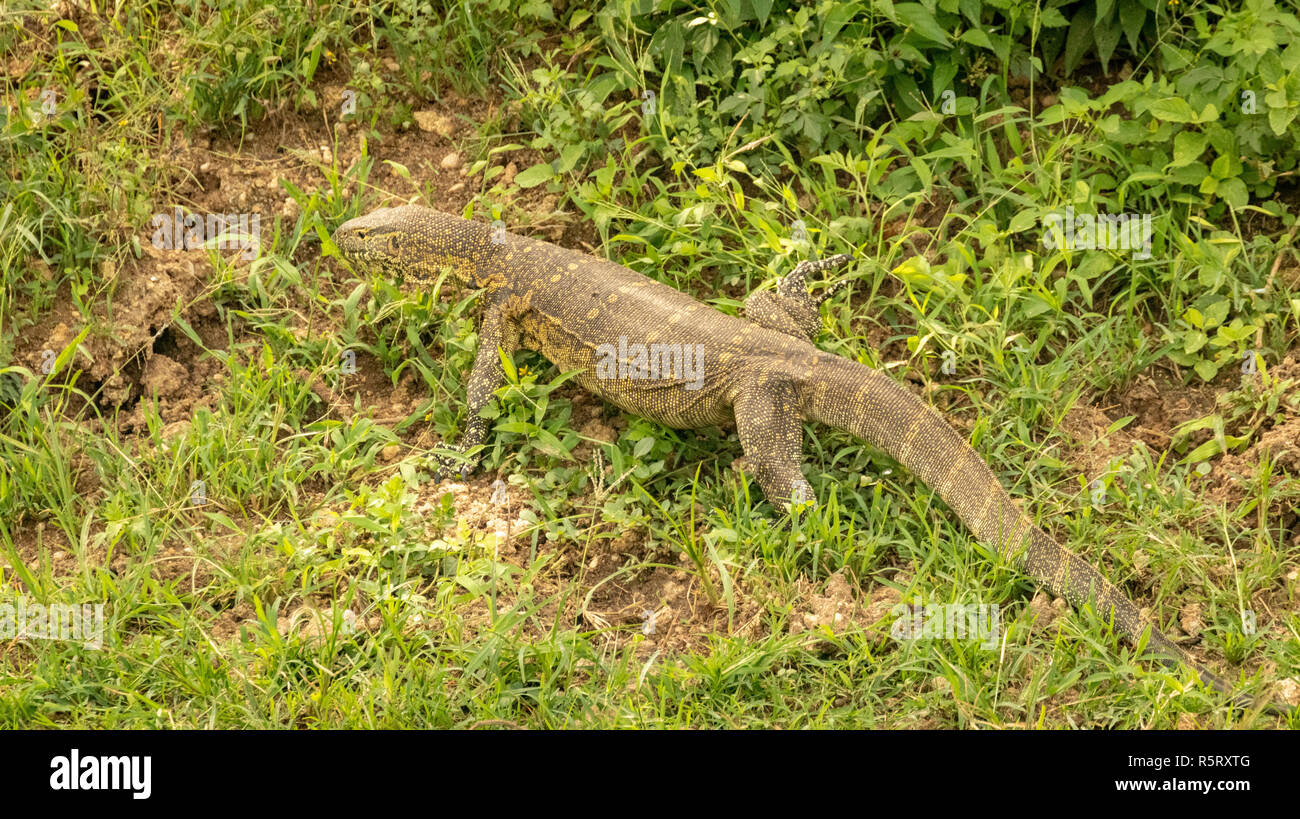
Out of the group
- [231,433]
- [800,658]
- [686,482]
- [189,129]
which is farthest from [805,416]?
[189,129]

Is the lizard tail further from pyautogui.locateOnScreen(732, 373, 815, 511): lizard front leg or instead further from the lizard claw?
the lizard claw

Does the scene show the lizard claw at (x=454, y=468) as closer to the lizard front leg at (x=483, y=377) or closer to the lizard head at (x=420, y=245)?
the lizard front leg at (x=483, y=377)

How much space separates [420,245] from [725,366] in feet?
6.07

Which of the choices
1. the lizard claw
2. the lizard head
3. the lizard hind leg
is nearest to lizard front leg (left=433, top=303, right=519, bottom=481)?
the lizard claw

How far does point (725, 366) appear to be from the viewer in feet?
19.3

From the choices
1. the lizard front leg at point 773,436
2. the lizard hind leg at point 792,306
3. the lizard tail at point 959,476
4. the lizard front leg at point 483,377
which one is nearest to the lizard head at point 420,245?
the lizard front leg at point 483,377

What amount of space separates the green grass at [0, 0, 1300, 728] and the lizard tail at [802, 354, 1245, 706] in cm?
13

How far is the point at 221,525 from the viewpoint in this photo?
575 centimetres

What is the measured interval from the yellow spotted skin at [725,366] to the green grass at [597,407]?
5.8 inches

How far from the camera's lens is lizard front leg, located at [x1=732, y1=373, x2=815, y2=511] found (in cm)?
566

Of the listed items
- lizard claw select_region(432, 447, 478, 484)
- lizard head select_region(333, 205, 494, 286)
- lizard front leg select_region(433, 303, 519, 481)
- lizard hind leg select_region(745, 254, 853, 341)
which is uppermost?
lizard head select_region(333, 205, 494, 286)

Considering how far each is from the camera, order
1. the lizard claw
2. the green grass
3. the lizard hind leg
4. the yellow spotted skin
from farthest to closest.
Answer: the lizard hind leg < the lizard claw < the yellow spotted skin < the green grass

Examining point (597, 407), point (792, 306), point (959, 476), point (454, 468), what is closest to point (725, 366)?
point (792, 306)

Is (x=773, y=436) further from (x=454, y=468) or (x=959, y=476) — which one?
(x=454, y=468)
